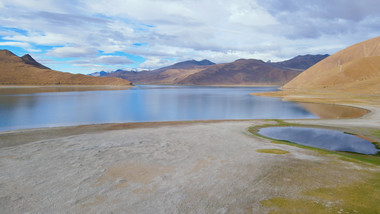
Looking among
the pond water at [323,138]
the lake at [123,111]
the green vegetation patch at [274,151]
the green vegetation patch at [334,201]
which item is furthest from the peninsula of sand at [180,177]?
the lake at [123,111]

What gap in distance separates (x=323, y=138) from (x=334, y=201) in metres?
12.7

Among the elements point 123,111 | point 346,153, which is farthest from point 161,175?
point 123,111

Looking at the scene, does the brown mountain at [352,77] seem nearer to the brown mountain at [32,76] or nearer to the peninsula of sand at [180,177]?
the peninsula of sand at [180,177]

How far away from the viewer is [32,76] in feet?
525

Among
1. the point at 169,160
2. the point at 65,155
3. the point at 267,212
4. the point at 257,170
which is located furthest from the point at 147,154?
the point at 267,212

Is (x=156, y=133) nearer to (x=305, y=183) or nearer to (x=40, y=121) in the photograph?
(x=305, y=183)

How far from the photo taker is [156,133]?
751 inches

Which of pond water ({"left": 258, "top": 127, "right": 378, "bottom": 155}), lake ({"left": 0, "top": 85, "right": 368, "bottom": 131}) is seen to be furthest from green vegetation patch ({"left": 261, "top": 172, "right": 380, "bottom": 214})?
lake ({"left": 0, "top": 85, "right": 368, "bottom": 131})

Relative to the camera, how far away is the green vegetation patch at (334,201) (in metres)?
7.04

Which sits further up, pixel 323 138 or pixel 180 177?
pixel 180 177

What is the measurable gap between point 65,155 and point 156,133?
760 centimetres

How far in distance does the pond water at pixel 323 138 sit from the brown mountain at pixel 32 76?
15790 centimetres

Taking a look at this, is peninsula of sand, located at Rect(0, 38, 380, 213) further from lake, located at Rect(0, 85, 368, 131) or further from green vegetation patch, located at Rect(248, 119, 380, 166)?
lake, located at Rect(0, 85, 368, 131)

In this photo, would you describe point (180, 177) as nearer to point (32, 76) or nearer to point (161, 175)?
point (161, 175)
